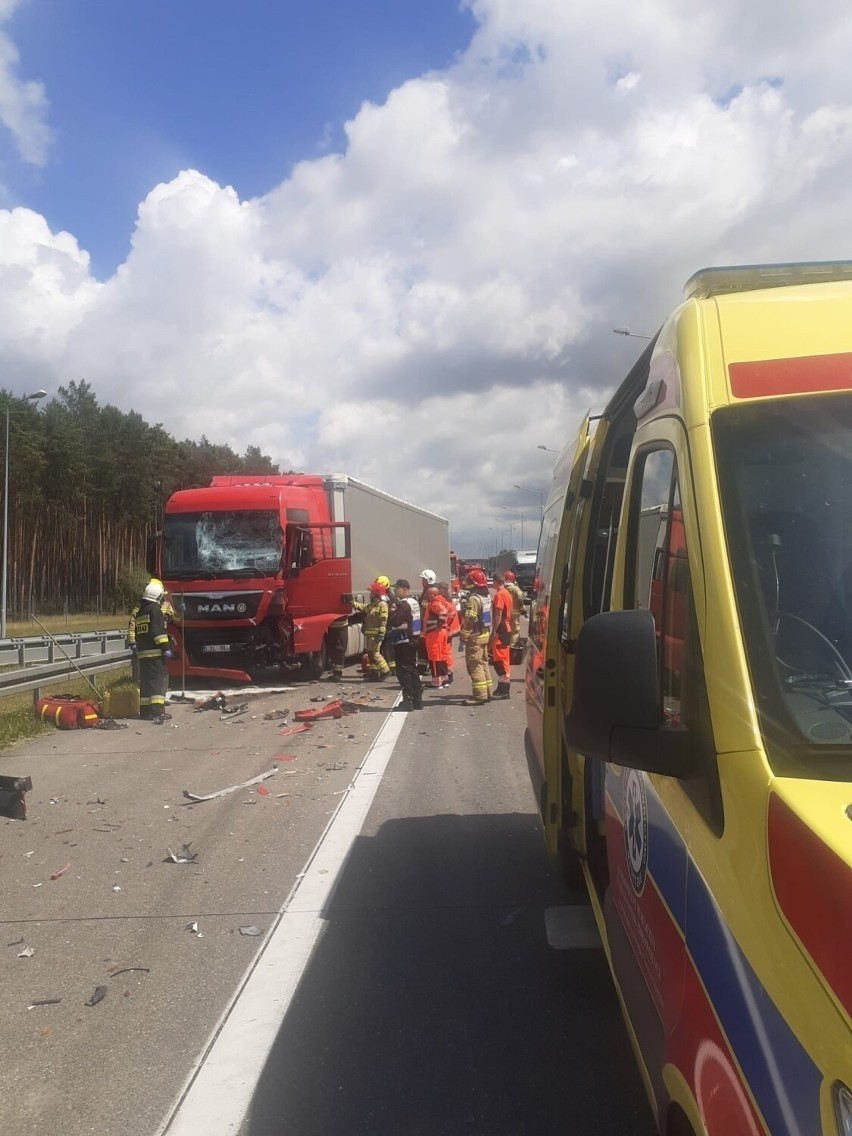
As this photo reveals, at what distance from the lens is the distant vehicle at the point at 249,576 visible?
50.3 ft

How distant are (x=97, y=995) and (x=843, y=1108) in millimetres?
3647

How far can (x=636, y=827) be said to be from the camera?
271cm

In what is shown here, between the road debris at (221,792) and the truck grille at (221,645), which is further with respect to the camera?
the truck grille at (221,645)

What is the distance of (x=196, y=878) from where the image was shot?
5.75m

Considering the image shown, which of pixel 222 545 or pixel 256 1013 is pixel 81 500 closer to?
pixel 222 545

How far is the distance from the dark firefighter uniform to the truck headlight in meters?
11.6

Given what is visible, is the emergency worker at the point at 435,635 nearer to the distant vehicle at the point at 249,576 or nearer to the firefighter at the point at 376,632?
the firefighter at the point at 376,632

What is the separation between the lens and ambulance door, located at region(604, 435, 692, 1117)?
2217 millimetres

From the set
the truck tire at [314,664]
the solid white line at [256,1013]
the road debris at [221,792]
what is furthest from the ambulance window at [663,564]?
the truck tire at [314,664]

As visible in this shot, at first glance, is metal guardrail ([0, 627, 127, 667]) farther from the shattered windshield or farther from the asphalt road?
the asphalt road

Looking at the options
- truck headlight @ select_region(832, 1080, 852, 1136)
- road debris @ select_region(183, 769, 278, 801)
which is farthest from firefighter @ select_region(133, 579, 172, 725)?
truck headlight @ select_region(832, 1080, 852, 1136)

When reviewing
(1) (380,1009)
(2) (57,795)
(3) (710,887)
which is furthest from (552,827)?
(2) (57,795)

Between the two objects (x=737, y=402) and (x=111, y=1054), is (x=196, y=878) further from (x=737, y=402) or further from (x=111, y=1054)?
(x=737, y=402)

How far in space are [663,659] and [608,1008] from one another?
2216 millimetres
